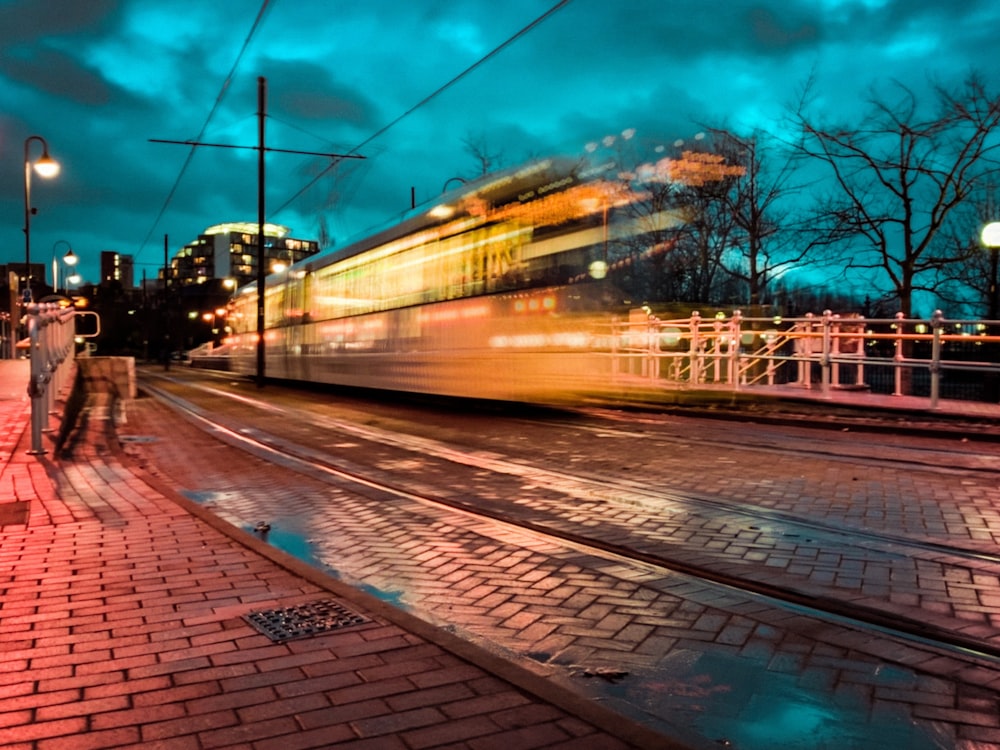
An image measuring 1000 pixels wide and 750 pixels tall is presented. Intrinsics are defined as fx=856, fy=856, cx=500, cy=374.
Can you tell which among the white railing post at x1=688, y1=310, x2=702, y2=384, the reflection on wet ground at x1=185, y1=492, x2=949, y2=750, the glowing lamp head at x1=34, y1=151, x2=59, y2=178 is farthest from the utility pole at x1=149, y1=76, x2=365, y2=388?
the reflection on wet ground at x1=185, y1=492, x2=949, y2=750

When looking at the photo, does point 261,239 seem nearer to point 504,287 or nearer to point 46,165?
point 46,165

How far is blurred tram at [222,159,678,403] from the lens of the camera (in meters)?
12.5

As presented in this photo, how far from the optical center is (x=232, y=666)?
3635mm

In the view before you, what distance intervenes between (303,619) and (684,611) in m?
1.94

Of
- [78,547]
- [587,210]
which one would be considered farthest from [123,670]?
[587,210]

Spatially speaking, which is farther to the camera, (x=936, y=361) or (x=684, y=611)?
(x=936, y=361)

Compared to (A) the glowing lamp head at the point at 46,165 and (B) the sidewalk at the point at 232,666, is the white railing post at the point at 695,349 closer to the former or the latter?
(B) the sidewalk at the point at 232,666

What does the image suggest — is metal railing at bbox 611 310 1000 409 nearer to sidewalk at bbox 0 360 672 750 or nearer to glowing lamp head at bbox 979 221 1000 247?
glowing lamp head at bbox 979 221 1000 247

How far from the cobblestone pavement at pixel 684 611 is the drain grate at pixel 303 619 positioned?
17.8 inches

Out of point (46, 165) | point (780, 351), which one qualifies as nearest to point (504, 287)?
point (780, 351)

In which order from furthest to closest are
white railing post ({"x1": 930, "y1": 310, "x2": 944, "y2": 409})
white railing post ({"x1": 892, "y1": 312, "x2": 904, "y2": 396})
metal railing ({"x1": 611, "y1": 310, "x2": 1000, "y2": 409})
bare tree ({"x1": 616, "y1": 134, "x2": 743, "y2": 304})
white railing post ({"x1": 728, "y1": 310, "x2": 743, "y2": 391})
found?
1. white railing post ({"x1": 728, "y1": 310, "x2": 743, "y2": 391})
2. white railing post ({"x1": 892, "y1": 312, "x2": 904, "y2": 396})
3. metal railing ({"x1": 611, "y1": 310, "x2": 1000, "y2": 409})
4. white railing post ({"x1": 930, "y1": 310, "x2": 944, "y2": 409})
5. bare tree ({"x1": 616, "y1": 134, "x2": 743, "y2": 304})

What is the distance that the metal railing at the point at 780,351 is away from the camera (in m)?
13.6

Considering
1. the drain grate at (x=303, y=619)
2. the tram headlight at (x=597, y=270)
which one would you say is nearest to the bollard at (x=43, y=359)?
the drain grate at (x=303, y=619)

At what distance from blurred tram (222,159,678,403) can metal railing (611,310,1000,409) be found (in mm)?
1255
